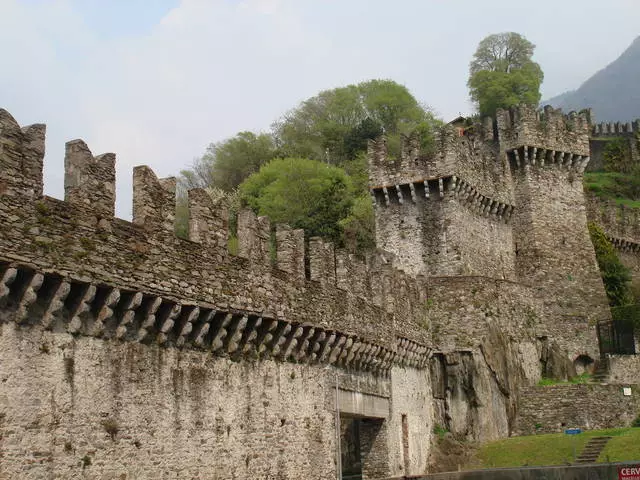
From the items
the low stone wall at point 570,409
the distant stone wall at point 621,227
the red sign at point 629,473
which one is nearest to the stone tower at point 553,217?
the low stone wall at point 570,409

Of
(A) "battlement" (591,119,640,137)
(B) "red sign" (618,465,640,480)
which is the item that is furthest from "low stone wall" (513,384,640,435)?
(A) "battlement" (591,119,640,137)

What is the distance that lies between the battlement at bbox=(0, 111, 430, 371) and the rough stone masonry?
0.11ft

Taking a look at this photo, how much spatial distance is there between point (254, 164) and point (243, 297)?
44.7m

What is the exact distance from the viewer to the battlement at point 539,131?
4044 cm

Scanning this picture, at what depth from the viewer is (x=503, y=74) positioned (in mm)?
67688

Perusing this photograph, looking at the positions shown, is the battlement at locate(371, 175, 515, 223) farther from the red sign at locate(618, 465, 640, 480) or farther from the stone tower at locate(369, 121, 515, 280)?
the red sign at locate(618, 465, 640, 480)

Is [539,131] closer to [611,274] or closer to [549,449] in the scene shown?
[611,274]

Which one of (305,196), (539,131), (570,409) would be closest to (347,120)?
(305,196)

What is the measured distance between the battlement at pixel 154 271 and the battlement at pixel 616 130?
179 ft

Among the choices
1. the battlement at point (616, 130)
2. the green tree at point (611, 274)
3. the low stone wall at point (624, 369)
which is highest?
the battlement at point (616, 130)

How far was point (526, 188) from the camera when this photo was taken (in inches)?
1572

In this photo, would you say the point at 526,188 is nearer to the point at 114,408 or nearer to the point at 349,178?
the point at 349,178

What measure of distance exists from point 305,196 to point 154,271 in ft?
106

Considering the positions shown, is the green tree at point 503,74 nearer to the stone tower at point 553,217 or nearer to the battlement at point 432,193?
the stone tower at point 553,217
